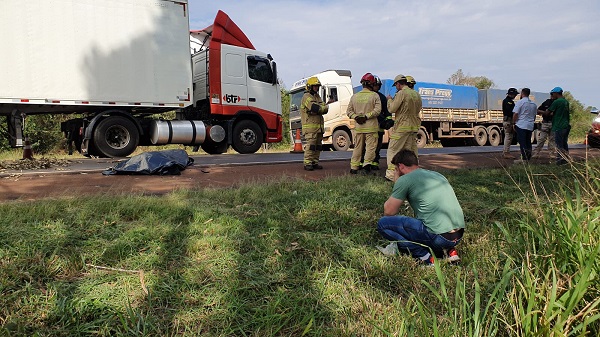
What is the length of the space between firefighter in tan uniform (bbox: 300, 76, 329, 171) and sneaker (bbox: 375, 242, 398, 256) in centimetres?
416

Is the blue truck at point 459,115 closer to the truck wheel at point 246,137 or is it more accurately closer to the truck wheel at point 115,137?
the truck wheel at point 246,137

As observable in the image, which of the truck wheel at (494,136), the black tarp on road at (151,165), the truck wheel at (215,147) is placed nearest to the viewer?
the black tarp on road at (151,165)

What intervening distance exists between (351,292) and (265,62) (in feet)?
32.5

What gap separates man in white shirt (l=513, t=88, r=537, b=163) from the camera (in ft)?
28.6

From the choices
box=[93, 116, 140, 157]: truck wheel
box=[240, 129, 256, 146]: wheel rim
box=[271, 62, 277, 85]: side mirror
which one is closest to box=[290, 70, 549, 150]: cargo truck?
box=[271, 62, 277, 85]: side mirror

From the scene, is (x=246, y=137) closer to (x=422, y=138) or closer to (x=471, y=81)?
(x=422, y=138)

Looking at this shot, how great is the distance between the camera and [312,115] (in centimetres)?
738

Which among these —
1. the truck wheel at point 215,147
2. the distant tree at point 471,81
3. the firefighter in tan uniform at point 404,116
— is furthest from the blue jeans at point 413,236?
the distant tree at point 471,81

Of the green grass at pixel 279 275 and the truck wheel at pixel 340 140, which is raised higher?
the truck wheel at pixel 340 140

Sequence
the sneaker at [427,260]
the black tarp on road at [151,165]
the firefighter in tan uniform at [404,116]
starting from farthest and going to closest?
the black tarp on road at [151,165] < the firefighter in tan uniform at [404,116] < the sneaker at [427,260]

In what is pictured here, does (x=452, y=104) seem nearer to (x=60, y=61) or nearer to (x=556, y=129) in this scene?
Result: (x=556, y=129)

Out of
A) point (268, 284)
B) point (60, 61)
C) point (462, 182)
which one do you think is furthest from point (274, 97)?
point (268, 284)

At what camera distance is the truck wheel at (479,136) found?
67.3 ft

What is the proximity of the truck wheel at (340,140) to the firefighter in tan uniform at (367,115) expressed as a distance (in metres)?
8.21
